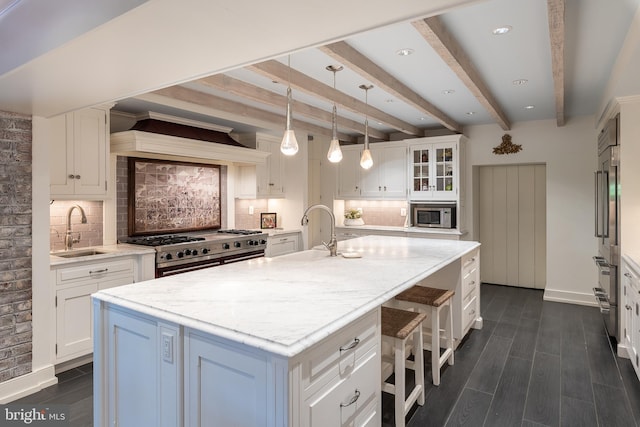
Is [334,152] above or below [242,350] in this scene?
above

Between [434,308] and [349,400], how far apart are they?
1.36 metres

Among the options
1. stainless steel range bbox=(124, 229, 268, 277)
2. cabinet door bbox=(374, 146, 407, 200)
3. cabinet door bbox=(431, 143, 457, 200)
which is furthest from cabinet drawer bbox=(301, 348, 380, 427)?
cabinet door bbox=(374, 146, 407, 200)

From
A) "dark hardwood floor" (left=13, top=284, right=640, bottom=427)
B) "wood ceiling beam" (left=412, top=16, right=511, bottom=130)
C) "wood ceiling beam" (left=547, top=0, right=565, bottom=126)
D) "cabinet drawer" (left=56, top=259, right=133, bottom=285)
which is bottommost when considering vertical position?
"dark hardwood floor" (left=13, top=284, right=640, bottom=427)

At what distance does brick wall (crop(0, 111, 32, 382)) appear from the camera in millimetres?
2592

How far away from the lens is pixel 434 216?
549 centimetres

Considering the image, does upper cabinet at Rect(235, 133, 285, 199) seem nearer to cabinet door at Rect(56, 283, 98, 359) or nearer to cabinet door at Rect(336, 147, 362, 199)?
cabinet door at Rect(336, 147, 362, 199)

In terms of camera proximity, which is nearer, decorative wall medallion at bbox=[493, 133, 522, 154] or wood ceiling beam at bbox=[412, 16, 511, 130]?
wood ceiling beam at bbox=[412, 16, 511, 130]

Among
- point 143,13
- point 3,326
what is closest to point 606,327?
point 143,13

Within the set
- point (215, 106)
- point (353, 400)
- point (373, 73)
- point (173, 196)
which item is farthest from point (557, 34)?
point (173, 196)

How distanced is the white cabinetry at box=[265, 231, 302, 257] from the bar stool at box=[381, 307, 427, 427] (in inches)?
109

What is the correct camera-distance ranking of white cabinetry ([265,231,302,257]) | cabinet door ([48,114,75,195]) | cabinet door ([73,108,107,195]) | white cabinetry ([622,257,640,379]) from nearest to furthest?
white cabinetry ([622,257,640,379])
cabinet door ([48,114,75,195])
cabinet door ([73,108,107,195])
white cabinetry ([265,231,302,257])

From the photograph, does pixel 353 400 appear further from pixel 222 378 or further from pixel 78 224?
pixel 78 224

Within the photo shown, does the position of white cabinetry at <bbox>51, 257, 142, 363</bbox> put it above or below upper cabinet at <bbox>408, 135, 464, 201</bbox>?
below

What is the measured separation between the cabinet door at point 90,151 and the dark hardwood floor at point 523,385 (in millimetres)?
1531
